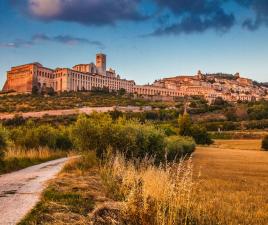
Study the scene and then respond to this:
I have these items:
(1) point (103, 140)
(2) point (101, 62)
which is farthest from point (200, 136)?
(2) point (101, 62)

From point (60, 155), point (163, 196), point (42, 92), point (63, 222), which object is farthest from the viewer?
point (42, 92)

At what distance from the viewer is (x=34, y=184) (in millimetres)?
12047

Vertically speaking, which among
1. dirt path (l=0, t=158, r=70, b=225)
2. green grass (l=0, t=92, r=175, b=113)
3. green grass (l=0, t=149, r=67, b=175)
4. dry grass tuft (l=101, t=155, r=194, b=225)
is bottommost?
green grass (l=0, t=149, r=67, b=175)

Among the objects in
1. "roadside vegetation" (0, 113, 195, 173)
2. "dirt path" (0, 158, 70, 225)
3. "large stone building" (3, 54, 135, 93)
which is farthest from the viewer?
"large stone building" (3, 54, 135, 93)

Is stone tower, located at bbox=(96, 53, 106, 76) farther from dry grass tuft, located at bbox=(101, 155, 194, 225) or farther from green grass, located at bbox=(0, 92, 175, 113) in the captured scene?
dry grass tuft, located at bbox=(101, 155, 194, 225)

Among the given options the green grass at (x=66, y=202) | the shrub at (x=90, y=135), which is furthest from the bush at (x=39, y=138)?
the green grass at (x=66, y=202)

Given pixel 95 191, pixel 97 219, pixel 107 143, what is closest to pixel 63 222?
pixel 97 219

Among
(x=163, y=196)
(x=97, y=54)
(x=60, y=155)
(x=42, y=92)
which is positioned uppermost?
(x=97, y=54)

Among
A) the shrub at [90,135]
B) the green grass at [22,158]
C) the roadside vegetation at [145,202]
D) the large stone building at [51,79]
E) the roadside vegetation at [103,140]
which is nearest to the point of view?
the roadside vegetation at [145,202]

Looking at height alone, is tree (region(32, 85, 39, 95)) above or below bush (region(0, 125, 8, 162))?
above

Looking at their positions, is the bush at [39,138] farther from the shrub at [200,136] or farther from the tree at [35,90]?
the tree at [35,90]

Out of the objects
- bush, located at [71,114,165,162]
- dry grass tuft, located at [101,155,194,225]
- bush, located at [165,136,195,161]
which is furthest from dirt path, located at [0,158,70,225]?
bush, located at [165,136,195,161]

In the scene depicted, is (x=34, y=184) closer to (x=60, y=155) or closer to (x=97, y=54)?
(x=60, y=155)

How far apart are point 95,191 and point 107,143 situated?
7.90 m
